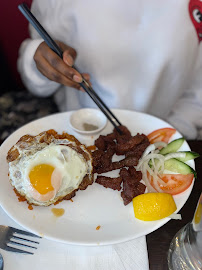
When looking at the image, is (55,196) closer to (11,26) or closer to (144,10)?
(144,10)

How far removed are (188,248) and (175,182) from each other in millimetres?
407

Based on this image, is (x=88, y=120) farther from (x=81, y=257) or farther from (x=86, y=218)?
(x=81, y=257)

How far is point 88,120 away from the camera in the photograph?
6.97 feet

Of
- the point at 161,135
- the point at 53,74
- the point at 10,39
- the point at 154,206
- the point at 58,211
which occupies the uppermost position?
the point at 10,39

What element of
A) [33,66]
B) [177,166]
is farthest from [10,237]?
[33,66]

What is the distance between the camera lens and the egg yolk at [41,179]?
1441 mm

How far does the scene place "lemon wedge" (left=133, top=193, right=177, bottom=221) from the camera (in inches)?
55.7

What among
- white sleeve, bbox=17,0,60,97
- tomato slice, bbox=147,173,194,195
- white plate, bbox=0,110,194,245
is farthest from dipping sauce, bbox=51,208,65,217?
white sleeve, bbox=17,0,60,97

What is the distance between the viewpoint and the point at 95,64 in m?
2.34

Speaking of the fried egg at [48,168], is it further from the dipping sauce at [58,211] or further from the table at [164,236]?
the table at [164,236]

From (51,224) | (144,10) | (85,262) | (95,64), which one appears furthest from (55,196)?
(144,10)

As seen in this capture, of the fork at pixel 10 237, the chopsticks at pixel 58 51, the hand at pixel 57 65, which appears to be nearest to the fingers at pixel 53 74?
the hand at pixel 57 65

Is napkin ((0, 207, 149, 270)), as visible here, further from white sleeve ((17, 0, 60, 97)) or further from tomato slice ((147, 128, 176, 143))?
white sleeve ((17, 0, 60, 97))

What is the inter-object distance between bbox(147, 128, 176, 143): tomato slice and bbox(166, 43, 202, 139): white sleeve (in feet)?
1.91
